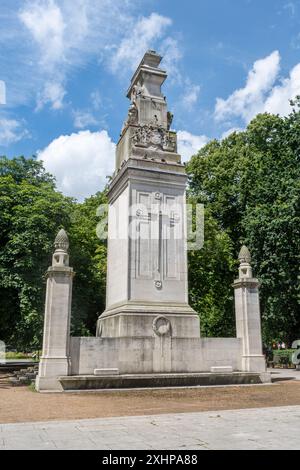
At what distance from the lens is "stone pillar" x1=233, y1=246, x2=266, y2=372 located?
746 inches

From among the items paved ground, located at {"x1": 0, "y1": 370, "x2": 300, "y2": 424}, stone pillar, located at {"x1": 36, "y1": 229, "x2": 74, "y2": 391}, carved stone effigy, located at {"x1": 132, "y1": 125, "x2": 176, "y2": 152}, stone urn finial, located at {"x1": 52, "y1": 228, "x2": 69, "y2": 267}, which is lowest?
paved ground, located at {"x1": 0, "y1": 370, "x2": 300, "y2": 424}

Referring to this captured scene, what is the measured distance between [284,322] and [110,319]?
1572 centimetres

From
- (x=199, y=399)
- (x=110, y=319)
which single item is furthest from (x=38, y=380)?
(x=199, y=399)

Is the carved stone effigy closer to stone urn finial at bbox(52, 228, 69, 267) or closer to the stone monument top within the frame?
the stone monument top

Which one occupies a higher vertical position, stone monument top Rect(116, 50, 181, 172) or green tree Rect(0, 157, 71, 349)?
stone monument top Rect(116, 50, 181, 172)

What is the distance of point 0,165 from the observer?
98.9 feet

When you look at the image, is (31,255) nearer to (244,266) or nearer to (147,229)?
(147,229)

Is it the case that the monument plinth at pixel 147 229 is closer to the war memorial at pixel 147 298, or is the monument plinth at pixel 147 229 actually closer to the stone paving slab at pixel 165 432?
the war memorial at pixel 147 298

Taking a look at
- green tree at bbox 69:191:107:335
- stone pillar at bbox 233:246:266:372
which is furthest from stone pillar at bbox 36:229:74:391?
green tree at bbox 69:191:107:335

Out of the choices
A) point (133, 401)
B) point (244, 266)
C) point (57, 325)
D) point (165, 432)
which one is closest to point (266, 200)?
point (244, 266)

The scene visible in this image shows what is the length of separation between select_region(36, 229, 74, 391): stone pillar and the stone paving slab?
22.3 feet

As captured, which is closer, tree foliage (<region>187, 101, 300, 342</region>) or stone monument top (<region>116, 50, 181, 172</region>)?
stone monument top (<region>116, 50, 181, 172</region>)

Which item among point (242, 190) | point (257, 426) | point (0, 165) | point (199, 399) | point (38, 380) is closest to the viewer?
point (257, 426)

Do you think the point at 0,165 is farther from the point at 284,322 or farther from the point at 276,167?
the point at 284,322
